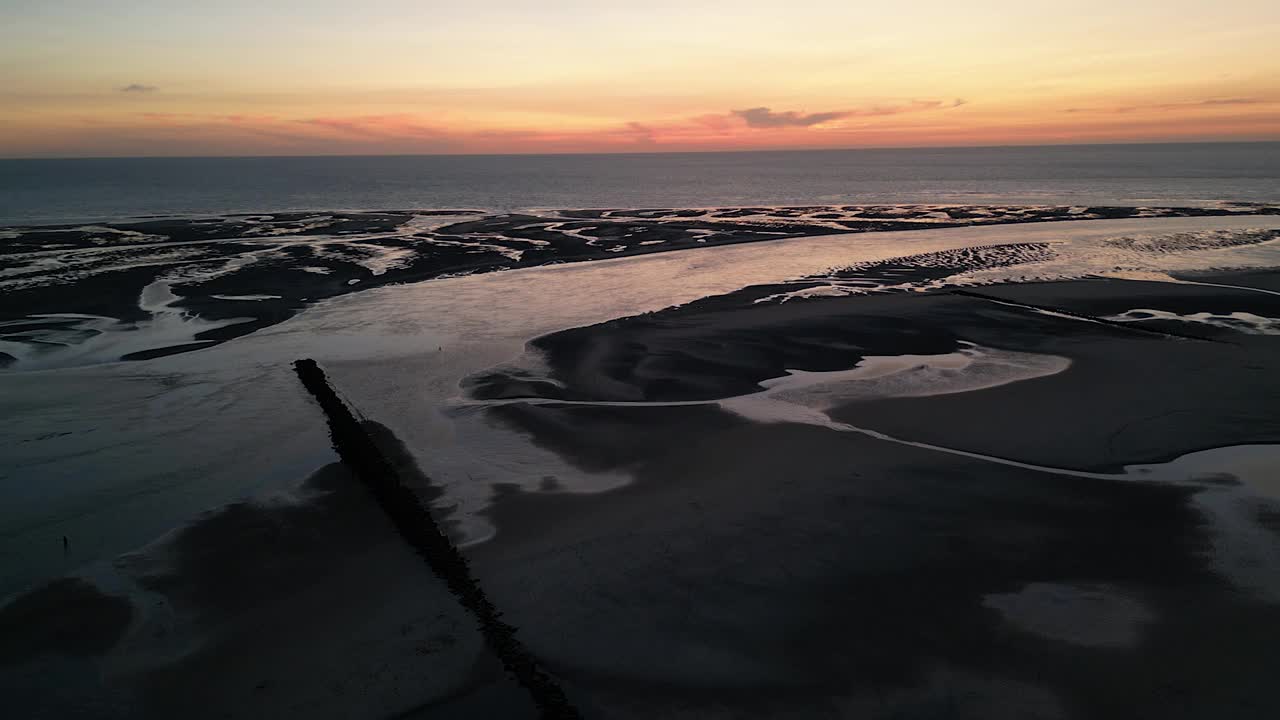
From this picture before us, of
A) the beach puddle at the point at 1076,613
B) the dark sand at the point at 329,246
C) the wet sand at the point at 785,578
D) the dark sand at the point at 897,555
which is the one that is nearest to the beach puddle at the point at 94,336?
the dark sand at the point at 329,246

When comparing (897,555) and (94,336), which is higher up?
(94,336)

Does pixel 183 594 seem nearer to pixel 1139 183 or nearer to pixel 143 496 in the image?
pixel 143 496

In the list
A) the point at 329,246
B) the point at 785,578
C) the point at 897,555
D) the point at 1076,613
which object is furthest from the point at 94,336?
the point at 1076,613

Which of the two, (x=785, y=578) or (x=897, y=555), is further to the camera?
(x=897, y=555)

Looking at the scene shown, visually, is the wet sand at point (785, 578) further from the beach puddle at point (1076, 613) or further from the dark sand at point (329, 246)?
the dark sand at point (329, 246)

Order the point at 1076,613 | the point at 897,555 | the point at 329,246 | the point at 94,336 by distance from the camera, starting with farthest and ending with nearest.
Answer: the point at 329,246
the point at 94,336
the point at 897,555
the point at 1076,613

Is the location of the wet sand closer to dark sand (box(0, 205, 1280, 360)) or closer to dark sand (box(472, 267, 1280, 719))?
dark sand (box(472, 267, 1280, 719))

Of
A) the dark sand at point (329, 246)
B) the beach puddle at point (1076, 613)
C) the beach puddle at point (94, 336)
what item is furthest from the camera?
the dark sand at point (329, 246)

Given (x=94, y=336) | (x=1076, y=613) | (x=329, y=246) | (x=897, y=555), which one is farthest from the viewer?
(x=329, y=246)

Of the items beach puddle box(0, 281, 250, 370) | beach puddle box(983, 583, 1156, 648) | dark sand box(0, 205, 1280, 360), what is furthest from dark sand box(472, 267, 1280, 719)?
dark sand box(0, 205, 1280, 360)

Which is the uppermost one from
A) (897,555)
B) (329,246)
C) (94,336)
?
(329,246)

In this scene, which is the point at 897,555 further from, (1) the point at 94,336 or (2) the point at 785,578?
(1) the point at 94,336
